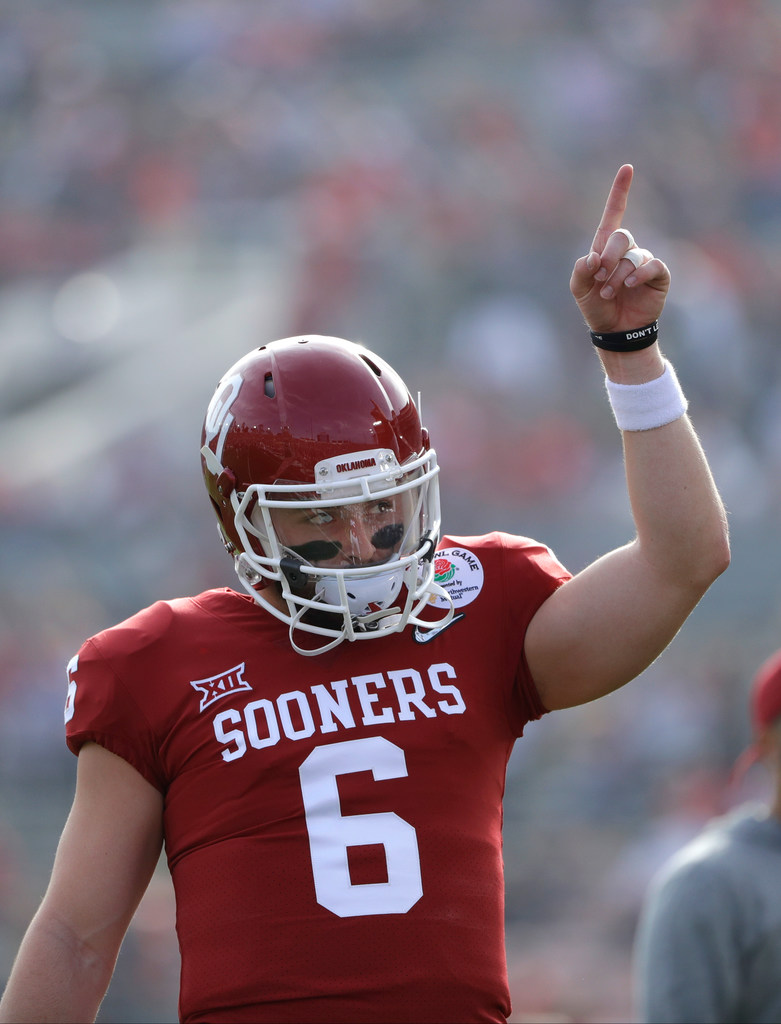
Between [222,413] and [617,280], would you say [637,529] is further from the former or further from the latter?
[222,413]

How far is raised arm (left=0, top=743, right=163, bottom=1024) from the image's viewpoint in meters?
1.35

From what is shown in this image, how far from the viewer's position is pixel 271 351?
153 cm

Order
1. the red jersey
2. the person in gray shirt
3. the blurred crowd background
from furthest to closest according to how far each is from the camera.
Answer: the blurred crowd background
the person in gray shirt
the red jersey

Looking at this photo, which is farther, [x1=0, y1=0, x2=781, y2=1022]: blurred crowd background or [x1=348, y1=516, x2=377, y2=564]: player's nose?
[x1=0, y1=0, x2=781, y2=1022]: blurred crowd background

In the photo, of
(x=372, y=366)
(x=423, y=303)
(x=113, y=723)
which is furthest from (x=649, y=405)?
(x=423, y=303)

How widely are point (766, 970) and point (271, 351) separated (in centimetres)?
114

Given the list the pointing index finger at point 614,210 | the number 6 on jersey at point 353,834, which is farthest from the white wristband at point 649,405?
the number 6 on jersey at point 353,834

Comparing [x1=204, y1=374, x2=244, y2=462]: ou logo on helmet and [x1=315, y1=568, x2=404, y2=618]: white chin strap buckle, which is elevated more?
[x1=204, y1=374, x2=244, y2=462]: ou logo on helmet

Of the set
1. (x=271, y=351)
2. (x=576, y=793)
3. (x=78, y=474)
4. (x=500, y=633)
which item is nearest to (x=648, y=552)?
(x=500, y=633)

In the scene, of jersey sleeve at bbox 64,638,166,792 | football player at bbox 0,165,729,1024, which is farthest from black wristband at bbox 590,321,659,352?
jersey sleeve at bbox 64,638,166,792

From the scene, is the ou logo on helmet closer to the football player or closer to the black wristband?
the football player

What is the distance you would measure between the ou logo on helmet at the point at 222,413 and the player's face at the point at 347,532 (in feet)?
0.46

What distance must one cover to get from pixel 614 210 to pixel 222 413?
53 centimetres

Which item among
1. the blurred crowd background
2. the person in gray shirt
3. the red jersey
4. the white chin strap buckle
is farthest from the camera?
the blurred crowd background
